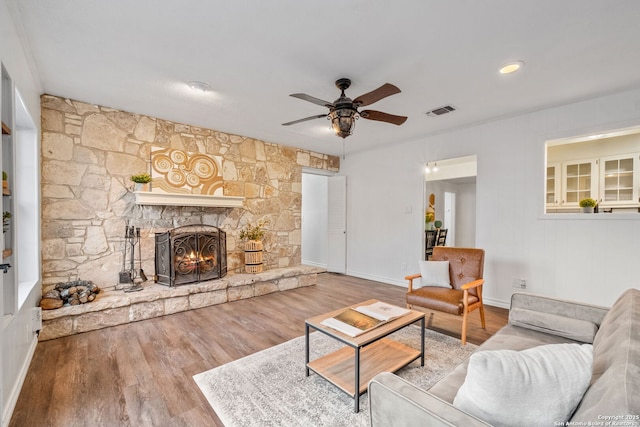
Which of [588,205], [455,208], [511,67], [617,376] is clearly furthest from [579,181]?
[617,376]

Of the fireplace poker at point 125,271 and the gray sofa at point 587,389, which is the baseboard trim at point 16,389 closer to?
the fireplace poker at point 125,271

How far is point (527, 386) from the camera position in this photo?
89 cm

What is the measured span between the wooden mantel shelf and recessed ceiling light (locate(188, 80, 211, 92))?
1.46 meters

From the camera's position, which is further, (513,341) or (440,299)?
(440,299)

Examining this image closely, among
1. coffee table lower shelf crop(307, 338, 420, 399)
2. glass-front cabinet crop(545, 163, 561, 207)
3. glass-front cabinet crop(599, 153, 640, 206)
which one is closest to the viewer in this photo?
coffee table lower shelf crop(307, 338, 420, 399)

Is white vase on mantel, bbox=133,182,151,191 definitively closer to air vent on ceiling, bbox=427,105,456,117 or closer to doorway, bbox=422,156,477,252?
air vent on ceiling, bbox=427,105,456,117

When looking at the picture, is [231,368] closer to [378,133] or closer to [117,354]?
[117,354]

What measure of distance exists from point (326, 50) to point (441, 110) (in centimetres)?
195

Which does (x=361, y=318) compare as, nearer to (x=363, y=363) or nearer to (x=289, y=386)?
(x=363, y=363)

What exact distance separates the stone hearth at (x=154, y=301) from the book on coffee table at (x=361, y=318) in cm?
233

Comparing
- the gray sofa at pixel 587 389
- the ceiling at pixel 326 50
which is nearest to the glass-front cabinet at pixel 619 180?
the ceiling at pixel 326 50

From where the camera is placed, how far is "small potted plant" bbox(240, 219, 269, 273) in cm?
454

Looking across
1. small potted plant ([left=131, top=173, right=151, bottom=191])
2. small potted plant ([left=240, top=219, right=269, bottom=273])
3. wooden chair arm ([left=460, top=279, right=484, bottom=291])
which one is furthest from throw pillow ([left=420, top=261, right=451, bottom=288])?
small potted plant ([left=131, top=173, right=151, bottom=191])

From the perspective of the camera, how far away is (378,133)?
4586 millimetres
